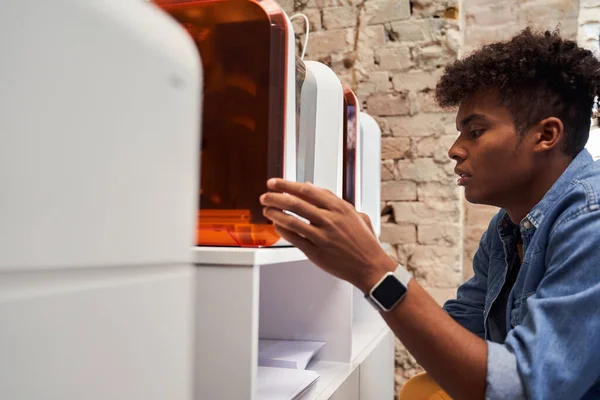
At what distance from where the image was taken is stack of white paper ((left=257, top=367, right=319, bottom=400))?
86cm

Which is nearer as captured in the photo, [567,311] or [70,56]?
[70,56]

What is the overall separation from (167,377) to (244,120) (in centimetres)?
46

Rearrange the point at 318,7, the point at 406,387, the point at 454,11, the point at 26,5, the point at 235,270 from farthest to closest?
the point at 318,7 → the point at 454,11 → the point at 406,387 → the point at 235,270 → the point at 26,5

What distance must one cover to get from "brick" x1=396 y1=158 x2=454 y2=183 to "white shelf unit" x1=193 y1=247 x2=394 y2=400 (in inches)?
22.6

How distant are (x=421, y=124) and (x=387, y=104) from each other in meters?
0.16

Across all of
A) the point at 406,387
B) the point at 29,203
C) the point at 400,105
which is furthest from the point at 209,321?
the point at 400,105

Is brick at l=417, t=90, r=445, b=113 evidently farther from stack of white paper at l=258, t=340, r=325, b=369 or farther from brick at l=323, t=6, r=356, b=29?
stack of white paper at l=258, t=340, r=325, b=369

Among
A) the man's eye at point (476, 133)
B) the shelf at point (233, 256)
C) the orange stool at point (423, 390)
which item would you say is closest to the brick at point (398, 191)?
the orange stool at point (423, 390)

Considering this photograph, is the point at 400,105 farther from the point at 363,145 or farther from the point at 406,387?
the point at 406,387

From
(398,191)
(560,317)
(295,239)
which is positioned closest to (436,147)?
(398,191)

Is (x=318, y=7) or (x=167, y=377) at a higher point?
(x=318, y=7)

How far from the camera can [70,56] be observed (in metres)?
0.31

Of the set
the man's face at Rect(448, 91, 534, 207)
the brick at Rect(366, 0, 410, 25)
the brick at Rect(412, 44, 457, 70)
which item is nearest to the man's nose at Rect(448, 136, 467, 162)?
the man's face at Rect(448, 91, 534, 207)

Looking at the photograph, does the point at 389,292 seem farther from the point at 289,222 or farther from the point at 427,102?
the point at 427,102
